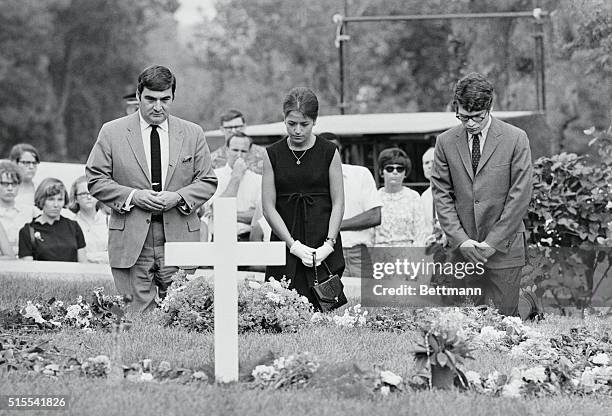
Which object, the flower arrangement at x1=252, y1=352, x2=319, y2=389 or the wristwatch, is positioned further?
the wristwatch

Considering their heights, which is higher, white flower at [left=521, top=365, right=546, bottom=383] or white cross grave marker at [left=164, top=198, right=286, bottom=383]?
white cross grave marker at [left=164, top=198, right=286, bottom=383]

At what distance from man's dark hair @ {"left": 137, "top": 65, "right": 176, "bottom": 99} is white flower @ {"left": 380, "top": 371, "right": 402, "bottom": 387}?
3181 mm

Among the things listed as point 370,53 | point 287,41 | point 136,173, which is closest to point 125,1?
point 287,41

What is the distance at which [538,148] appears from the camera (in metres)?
16.5

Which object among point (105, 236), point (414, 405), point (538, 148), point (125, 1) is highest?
point (125, 1)

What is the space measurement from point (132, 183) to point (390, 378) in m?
3.19

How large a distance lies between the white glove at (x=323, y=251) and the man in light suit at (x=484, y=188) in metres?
0.96

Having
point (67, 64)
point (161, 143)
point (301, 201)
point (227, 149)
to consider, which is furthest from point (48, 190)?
point (67, 64)

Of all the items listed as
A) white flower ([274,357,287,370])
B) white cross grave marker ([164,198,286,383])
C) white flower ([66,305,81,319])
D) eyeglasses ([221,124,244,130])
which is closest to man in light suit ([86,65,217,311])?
white flower ([66,305,81,319])

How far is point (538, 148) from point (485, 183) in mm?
7546

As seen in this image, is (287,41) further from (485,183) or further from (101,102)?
(485,183)

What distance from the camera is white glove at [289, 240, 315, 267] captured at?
909cm

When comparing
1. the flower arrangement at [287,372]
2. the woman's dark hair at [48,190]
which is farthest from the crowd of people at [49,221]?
the flower arrangement at [287,372]

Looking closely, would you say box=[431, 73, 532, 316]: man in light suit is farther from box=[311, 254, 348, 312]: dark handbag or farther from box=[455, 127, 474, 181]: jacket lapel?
box=[311, 254, 348, 312]: dark handbag
